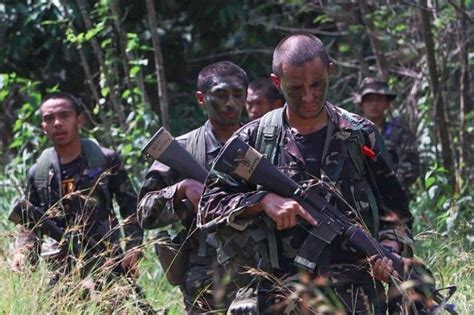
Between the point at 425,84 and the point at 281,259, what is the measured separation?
20.9 feet

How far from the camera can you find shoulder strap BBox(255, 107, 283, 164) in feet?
16.3

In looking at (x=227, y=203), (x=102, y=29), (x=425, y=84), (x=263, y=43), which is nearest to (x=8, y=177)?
(x=102, y=29)

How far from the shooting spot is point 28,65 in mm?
12000

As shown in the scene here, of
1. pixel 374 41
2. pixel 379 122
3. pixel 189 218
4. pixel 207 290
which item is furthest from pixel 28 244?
pixel 374 41

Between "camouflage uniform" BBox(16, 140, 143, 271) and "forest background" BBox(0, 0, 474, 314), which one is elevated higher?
"camouflage uniform" BBox(16, 140, 143, 271)

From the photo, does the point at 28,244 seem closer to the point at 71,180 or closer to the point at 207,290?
the point at 71,180

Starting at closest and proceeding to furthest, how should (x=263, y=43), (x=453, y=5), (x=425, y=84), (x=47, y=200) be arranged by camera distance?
(x=47, y=200), (x=453, y=5), (x=425, y=84), (x=263, y=43)

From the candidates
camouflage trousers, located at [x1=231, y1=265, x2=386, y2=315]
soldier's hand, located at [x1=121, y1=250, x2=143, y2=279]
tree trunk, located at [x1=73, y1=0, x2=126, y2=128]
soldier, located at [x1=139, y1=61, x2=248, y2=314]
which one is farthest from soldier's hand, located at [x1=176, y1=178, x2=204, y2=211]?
tree trunk, located at [x1=73, y1=0, x2=126, y2=128]

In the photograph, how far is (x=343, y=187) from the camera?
488 cm

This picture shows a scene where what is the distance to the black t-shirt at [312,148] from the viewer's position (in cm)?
489

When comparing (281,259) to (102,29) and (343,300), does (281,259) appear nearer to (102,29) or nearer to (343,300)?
(343,300)

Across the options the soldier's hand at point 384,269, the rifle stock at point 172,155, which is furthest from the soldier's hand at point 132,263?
the soldier's hand at point 384,269

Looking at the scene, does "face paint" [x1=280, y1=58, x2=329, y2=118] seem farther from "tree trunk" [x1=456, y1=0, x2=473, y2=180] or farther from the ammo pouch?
"tree trunk" [x1=456, y1=0, x2=473, y2=180]

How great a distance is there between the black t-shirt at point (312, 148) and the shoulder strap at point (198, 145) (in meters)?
1.39
